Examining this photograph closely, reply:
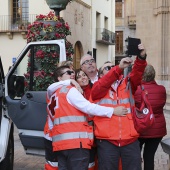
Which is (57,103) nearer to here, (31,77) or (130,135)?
(130,135)

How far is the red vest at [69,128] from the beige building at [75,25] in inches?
896

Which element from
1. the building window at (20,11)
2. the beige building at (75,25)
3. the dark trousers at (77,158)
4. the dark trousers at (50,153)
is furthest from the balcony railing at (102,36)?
the dark trousers at (77,158)

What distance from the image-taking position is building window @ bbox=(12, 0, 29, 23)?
30.6 m

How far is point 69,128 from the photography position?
4.57 metres

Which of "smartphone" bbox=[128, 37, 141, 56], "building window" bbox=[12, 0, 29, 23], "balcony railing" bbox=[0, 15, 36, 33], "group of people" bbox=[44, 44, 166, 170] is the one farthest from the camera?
"building window" bbox=[12, 0, 29, 23]

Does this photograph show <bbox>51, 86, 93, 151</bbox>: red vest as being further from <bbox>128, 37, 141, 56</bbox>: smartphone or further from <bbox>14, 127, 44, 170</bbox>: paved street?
<bbox>14, 127, 44, 170</bbox>: paved street

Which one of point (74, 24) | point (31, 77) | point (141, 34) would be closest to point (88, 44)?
point (74, 24)

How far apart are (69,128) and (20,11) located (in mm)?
27131

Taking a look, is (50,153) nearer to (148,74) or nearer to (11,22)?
(148,74)

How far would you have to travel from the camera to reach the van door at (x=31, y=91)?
639 cm

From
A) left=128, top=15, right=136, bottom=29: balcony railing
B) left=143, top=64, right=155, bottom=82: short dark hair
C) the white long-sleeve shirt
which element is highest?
left=128, top=15, right=136, bottom=29: balcony railing

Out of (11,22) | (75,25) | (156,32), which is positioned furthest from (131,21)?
(156,32)

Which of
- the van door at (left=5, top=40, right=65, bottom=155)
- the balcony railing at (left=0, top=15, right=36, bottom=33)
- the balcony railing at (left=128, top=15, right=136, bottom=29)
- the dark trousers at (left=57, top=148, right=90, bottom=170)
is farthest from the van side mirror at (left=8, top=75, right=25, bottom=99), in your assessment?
the balcony railing at (left=128, top=15, right=136, bottom=29)

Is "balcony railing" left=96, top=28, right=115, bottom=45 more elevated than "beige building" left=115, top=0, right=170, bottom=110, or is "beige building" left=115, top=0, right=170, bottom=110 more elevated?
"balcony railing" left=96, top=28, right=115, bottom=45
